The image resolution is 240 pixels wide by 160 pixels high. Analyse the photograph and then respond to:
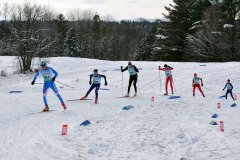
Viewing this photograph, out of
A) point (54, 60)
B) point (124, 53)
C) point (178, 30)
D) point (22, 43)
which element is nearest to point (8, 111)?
point (22, 43)

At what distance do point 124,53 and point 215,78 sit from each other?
68413mm

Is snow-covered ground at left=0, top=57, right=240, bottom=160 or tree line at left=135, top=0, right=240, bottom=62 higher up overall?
tree line at left=135, top=0, right=240, bottom=62

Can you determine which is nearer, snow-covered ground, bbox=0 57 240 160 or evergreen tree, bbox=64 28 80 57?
snow-covered ground, bbox=0 57 240 160

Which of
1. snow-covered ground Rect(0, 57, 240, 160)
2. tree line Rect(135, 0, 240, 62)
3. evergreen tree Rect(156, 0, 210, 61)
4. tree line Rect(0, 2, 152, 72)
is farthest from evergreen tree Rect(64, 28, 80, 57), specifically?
snow-covered ground Rect(0, 57, 240, 160)

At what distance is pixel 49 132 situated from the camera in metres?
10.8

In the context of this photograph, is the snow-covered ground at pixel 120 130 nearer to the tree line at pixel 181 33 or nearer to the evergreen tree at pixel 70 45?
the tree line at pixel 181 33

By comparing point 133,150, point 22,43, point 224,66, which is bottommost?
point 133,150

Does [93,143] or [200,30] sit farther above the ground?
[200,30]

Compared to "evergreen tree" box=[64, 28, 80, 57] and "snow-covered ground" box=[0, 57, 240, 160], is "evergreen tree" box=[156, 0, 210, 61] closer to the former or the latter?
"evergreen tree" box=[64, 28, 80, 57]

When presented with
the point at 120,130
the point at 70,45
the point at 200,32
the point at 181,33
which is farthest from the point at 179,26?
the point at 120,130

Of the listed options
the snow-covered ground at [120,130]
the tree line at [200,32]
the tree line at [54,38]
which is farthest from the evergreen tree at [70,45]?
the snow-covered ground at [120,130]

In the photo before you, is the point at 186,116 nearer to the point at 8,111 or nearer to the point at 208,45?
the point at 8,111

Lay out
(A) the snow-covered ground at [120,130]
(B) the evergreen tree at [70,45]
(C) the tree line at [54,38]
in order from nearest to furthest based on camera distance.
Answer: (A) the snow-covered ground at [120,130], (C) the tree line at [54,38], (B) the evergreen tree at [70,45]

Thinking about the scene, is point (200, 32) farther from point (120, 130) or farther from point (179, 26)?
point (120, 130)
